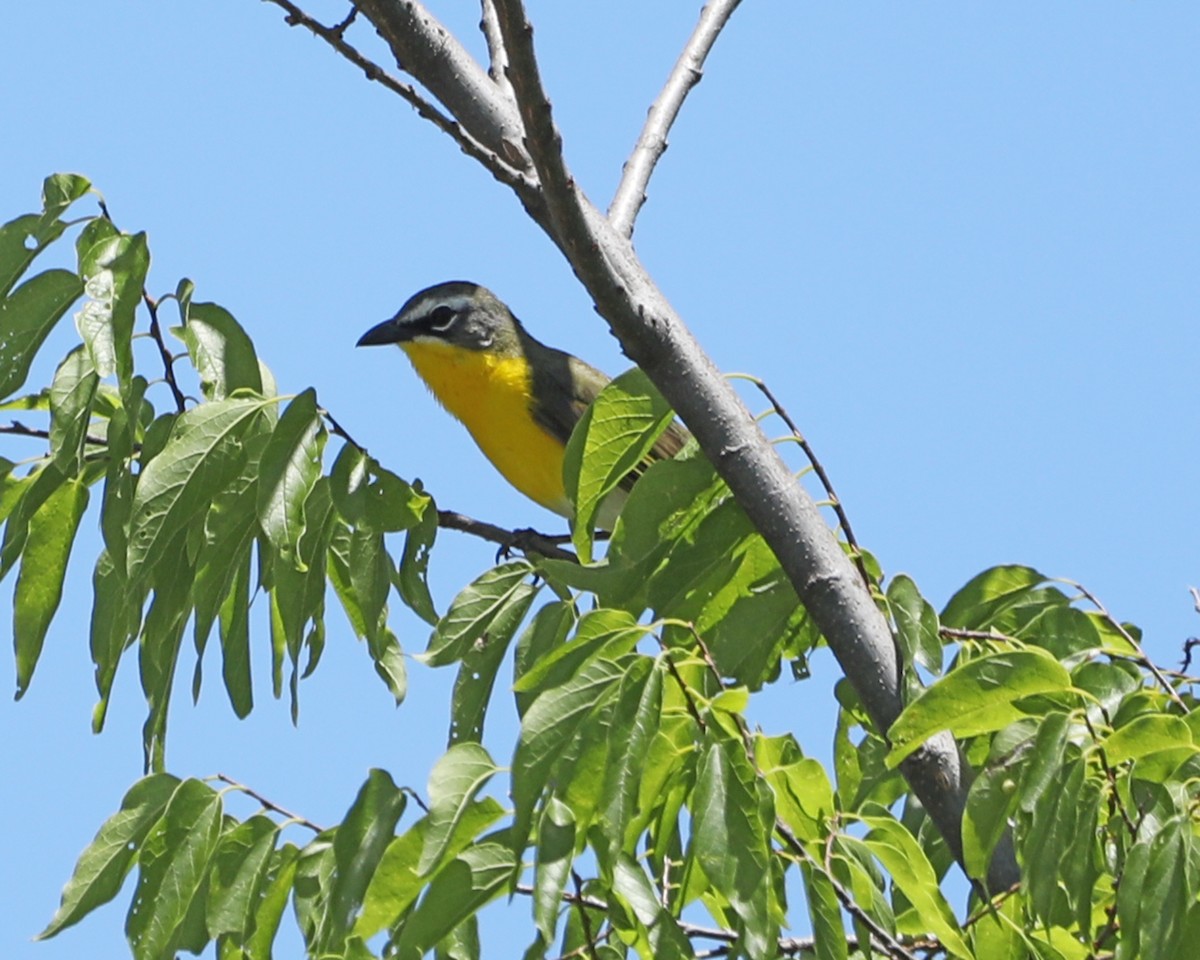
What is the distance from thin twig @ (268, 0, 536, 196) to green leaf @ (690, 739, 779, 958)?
1292mm

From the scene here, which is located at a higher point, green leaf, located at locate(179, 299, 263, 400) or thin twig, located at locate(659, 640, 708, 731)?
green leaf, located at locate(179, 299, 263, 400)

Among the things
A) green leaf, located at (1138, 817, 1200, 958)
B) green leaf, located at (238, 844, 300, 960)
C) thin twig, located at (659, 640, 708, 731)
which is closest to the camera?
green leaf, located at (1138, 817, 1200, 958)

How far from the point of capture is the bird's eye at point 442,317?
8.54 m

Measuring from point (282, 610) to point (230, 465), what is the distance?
1.07 ft

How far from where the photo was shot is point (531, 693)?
3.45 m

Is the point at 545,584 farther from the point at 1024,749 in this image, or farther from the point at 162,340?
the point at 1024,749

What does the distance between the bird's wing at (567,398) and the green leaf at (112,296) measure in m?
3.98

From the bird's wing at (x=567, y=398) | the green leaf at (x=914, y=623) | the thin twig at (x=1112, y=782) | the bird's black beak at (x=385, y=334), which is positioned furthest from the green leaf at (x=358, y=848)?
the bird's black beak at (x=385, y=334)

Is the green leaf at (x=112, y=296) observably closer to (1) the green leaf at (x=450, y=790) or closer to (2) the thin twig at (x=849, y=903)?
(1) the green leaf at (x=450, y=790)

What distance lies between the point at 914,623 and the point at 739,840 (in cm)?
68

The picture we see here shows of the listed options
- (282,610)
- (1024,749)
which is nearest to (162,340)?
(282,610)

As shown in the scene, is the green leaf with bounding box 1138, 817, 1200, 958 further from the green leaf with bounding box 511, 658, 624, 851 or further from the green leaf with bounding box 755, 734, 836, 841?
the green leaf with bounding box 511, 658, 624, 851

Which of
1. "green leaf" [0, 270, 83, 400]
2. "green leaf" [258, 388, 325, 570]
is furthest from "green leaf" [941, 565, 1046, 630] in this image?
"green leaf" [0, 270, 83, 400]

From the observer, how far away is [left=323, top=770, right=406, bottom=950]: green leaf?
129 inches
